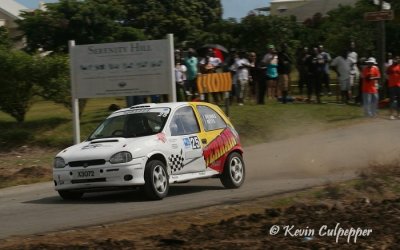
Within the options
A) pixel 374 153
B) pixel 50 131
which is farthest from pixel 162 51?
pixel 374 153

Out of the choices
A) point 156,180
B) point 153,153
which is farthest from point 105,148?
point 156,180

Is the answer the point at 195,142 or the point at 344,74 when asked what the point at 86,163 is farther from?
the point at 344,74

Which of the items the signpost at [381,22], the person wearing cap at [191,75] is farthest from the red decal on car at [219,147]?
the signpost at [381,22]

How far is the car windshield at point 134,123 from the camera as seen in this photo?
1388 centimetres

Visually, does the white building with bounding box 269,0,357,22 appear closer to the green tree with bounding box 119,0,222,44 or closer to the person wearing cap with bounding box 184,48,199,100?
the green tree with bounding box 119,0,222,44

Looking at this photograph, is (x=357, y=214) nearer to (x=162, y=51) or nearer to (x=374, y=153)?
(x=374, y=153)

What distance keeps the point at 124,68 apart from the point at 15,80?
12.5 ft

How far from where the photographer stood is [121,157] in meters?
13.0

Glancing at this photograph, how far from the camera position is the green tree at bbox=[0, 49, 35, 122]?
75.9ft

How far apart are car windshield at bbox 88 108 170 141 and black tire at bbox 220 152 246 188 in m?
1.47

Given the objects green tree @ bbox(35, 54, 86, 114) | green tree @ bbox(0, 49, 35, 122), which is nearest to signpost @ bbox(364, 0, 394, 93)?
green tree @ bbox(35, 54, 86, 114)

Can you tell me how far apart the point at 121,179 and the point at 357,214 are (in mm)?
4071

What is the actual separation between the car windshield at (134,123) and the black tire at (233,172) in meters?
1.47

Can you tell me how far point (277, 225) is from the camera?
390 inches
